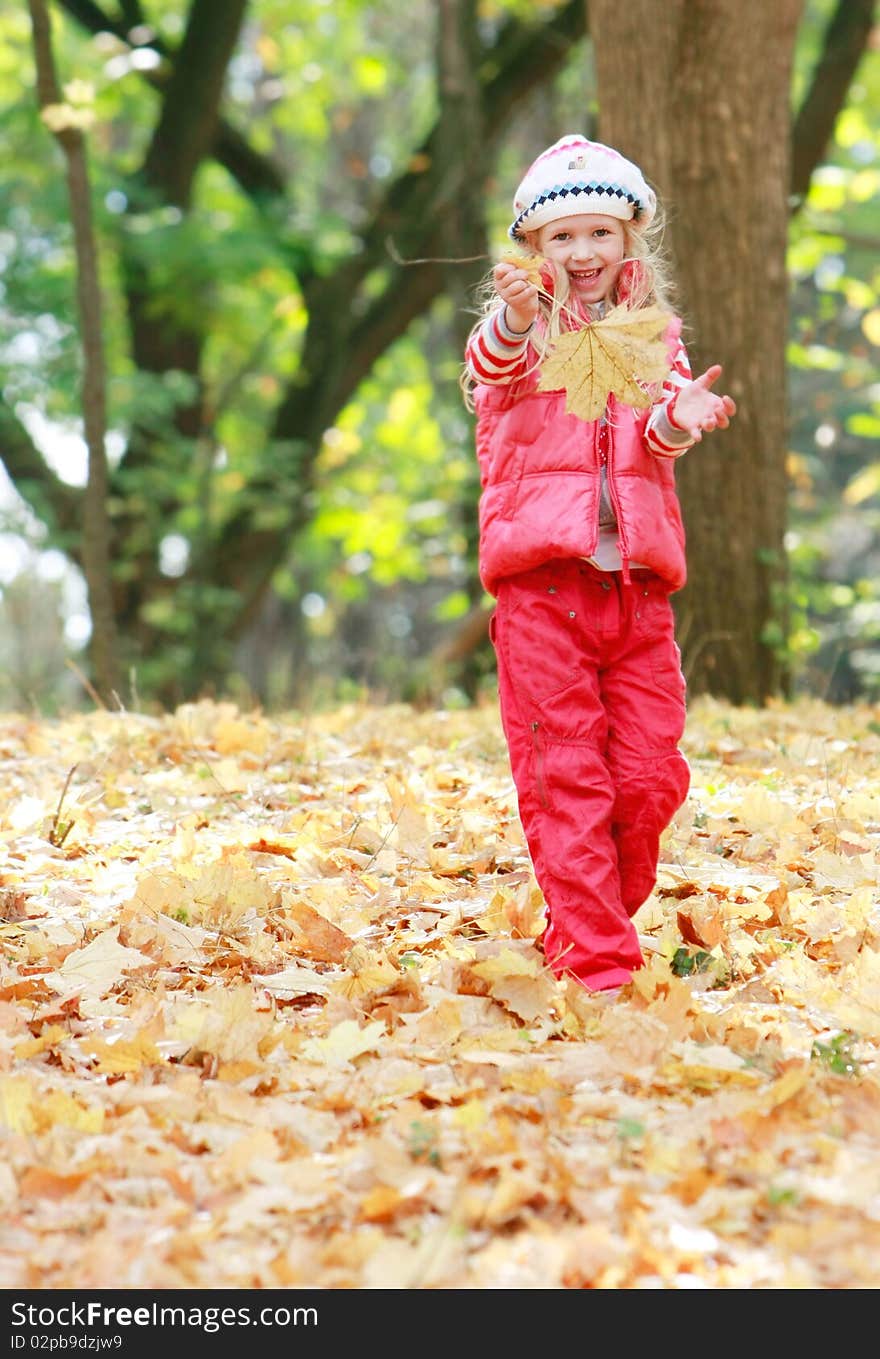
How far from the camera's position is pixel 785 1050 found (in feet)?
8.45

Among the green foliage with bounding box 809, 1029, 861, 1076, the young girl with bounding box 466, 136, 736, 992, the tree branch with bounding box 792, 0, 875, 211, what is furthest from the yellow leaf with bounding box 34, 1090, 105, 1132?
the tree branch with bounding box 792, 0, 875, 211

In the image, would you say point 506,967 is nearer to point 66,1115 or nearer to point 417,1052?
point 417,1052

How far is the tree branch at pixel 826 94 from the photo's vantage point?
923 centimetres

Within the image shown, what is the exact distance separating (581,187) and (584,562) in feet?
2.42

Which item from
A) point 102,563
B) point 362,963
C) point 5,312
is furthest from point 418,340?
point 362,963

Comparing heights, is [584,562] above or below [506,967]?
above

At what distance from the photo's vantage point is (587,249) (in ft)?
9.60

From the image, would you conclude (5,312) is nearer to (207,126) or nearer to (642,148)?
(207,126)

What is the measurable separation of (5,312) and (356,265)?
283 cm

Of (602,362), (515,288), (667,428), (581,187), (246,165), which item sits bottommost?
(667,428)

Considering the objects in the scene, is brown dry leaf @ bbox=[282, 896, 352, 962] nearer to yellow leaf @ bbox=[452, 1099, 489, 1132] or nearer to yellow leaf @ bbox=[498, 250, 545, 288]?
yellow leaf @ bbox=[452, 1099, 489, 1132]

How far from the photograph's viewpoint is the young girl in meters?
2.85

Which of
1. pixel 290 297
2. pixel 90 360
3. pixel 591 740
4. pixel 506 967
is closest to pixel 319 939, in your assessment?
pixel 506 967

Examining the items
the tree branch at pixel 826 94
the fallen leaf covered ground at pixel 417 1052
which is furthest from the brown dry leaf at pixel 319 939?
the tree branch at pixel 826 94
